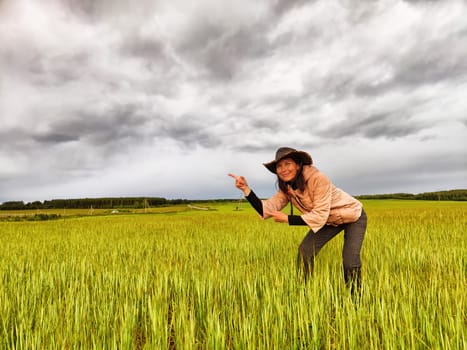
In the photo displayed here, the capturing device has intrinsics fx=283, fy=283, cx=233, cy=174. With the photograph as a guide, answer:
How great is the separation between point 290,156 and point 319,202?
651mm

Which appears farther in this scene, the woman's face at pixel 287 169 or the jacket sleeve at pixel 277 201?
the jacket sleeve at pixel 277 201

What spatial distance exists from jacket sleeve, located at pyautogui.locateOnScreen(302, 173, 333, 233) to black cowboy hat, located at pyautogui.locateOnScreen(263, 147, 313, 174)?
0.83 feet

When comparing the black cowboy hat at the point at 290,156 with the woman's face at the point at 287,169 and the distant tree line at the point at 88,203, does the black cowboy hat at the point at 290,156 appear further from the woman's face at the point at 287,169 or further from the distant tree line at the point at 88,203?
the distant tree line at the point at 88,203

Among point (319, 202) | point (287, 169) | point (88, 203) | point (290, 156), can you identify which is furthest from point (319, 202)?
point (88, 203)

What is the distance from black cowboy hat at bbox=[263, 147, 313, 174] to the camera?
3.18m

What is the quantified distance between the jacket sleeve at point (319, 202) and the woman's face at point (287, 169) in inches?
9.2

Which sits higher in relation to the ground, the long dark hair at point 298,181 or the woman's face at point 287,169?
the woman's face at point 287,169

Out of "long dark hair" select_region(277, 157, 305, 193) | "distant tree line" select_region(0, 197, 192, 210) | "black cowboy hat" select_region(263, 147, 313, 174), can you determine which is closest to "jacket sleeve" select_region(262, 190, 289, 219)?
"long dark hair" select_region(277, 157, 305, 193)

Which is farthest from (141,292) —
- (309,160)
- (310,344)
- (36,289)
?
(309,160)

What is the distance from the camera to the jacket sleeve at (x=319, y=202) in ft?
10.9

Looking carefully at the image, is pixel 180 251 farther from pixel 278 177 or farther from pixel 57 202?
pixel 57 202

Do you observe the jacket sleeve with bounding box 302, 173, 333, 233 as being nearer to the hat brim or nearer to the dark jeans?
the hat brim

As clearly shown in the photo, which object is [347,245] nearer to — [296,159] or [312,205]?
[312,205]

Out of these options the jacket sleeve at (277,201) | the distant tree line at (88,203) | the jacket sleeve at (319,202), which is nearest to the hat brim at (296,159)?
the jacket sleeve at (319,202)
